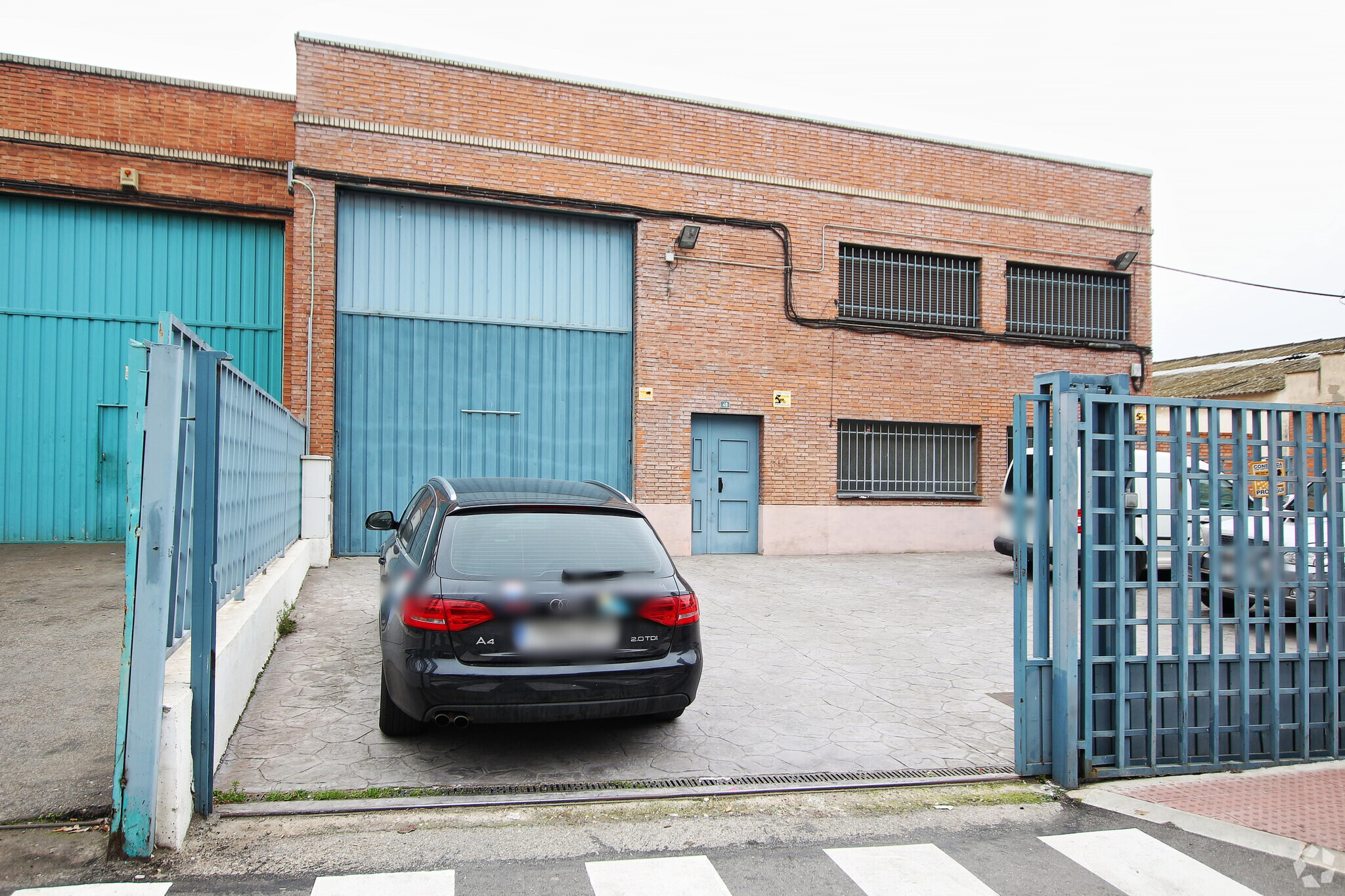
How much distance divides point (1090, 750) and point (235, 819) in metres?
4.20

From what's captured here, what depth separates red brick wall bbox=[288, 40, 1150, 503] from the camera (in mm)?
11734

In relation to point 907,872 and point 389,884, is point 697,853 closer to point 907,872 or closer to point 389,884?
point 907,872

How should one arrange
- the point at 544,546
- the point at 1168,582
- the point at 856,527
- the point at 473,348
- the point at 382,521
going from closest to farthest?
the point at 544,546 < the point at 1168,582 < the point at 382,521 < the point at 473,348 < the point at 856,527

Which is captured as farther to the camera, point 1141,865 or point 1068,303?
→ point 1068,303

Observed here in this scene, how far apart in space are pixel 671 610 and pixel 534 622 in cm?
72

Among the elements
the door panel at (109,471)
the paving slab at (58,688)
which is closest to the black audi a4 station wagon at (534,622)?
Answer: the paving slab at (58,688)

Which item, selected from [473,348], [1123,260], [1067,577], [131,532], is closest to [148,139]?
[473,348]

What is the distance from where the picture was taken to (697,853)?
11.2 feet

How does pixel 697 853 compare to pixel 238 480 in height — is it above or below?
below

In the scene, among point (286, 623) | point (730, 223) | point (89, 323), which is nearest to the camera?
point (286, 623)

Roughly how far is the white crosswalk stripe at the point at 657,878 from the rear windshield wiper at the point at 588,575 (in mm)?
1322

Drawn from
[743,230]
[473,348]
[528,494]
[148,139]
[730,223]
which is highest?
[148,139]

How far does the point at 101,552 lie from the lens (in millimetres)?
11000

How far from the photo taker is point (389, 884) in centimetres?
306
